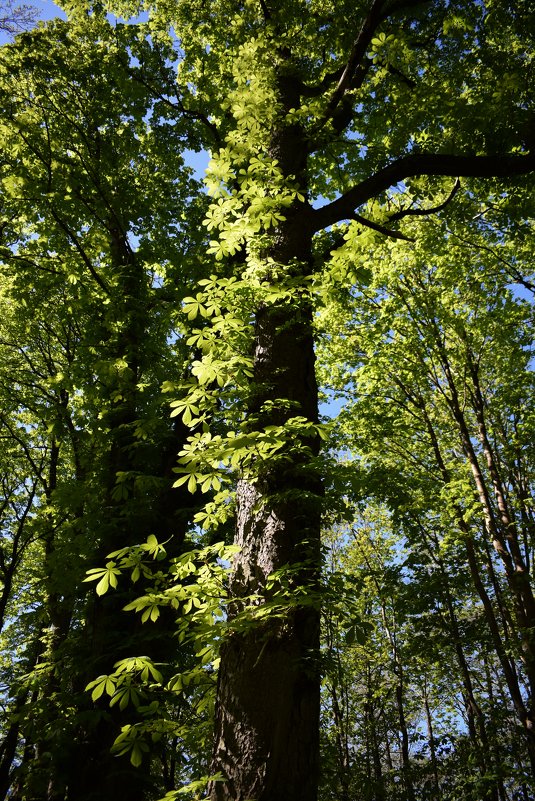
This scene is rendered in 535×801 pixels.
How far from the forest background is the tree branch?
23 millimetres

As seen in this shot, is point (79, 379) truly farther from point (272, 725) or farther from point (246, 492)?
point (272, 725)

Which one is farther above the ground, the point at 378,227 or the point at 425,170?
the point at 425,170

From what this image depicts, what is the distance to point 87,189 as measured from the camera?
6805 millimetres

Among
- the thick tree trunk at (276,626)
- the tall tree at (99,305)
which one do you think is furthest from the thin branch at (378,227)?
the tall tree at (99,305)

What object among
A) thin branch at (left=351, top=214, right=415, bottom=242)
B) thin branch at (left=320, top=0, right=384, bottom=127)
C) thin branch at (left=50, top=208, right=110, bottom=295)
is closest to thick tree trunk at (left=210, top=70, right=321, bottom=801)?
thin branch at (left=351, top=214, right=415, bottom=242)

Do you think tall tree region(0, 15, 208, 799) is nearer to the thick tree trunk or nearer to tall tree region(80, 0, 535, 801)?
tall tree region(80, 0, 535, 801)

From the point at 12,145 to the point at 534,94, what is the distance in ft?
21.7

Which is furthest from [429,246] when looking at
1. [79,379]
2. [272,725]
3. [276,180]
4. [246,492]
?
[272,725]

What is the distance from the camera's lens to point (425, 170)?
11.7 ft

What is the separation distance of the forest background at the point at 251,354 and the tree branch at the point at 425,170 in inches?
0.9

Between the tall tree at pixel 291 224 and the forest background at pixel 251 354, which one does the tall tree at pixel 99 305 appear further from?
the tall tree at pixel 291 224

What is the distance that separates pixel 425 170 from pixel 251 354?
2163 millimetres

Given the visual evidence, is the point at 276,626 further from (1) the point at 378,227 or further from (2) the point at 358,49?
(2) the point at 358,49

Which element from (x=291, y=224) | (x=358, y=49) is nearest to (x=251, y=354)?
(x=291, y=224)
